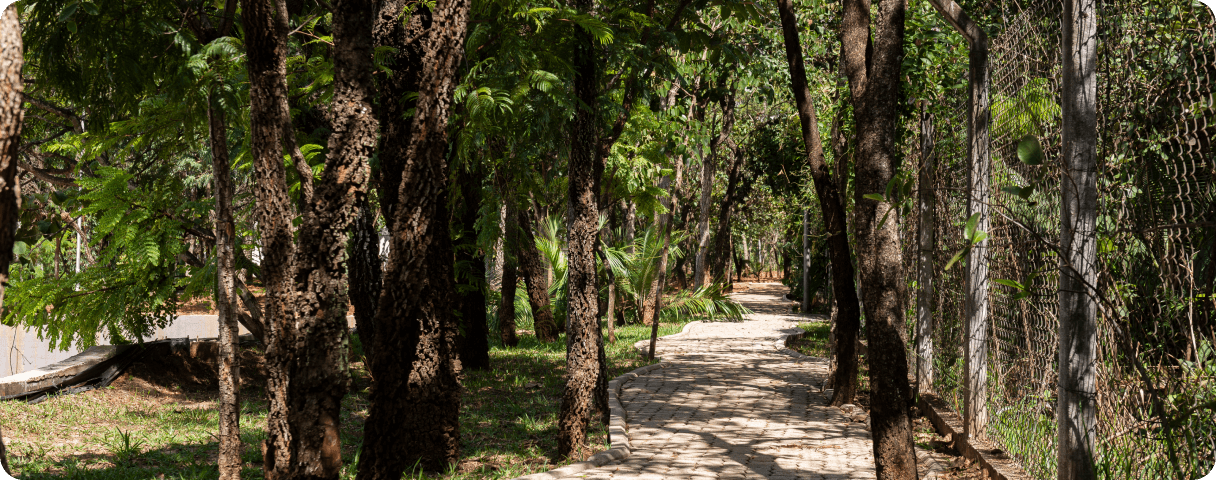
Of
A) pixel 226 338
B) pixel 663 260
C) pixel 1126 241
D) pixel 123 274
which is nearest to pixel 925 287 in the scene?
pixel 1126 241

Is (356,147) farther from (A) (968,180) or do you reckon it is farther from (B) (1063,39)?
(A) (968,180)

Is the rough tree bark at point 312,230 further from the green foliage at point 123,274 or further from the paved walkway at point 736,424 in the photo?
the green foliage at point 123,274

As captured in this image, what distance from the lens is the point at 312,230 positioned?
12.9ft

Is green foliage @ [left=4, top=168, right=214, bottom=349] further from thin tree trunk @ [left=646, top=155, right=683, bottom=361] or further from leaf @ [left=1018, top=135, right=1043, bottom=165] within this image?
thin tree trunk @ [left=646, top=155, right=683, bottom=361]

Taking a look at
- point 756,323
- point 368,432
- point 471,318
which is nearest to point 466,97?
point 368,432

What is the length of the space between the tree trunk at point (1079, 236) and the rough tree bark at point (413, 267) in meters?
3.27

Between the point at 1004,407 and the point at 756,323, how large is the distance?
14724 millimetres

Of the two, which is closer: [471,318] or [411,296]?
[411,296]

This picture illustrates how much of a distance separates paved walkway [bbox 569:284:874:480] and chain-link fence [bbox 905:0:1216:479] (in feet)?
5.08

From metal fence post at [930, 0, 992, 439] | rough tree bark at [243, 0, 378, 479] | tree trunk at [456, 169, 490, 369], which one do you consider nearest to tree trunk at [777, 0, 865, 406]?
metal fence post at [930, 0, 992, 439]

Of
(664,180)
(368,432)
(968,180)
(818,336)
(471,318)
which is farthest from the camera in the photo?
(664,180)

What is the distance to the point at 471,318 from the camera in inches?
425

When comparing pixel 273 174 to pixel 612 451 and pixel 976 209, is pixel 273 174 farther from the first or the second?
pixel 976 209

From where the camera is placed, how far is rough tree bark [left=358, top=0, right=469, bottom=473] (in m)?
4.66
